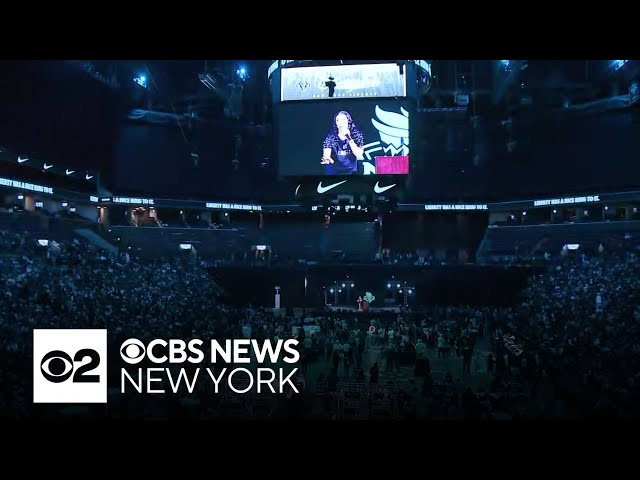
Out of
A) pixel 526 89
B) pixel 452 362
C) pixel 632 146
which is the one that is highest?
pixel 526 89

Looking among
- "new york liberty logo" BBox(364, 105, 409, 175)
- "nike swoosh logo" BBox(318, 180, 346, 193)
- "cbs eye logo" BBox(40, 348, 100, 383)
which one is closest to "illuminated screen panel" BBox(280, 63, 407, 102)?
"new york liberty logo" BBox(364, 105, 409, 175)

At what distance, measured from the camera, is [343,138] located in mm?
25000

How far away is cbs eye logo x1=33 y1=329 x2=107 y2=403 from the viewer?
10.3 meters

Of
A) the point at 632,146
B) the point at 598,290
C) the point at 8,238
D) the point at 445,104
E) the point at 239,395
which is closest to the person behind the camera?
the point at 239,395

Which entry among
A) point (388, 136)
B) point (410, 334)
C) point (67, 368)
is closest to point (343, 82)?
point (388, 136)

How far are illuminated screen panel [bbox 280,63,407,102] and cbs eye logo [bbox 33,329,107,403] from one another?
1699cm

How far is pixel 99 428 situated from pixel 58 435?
794 mm

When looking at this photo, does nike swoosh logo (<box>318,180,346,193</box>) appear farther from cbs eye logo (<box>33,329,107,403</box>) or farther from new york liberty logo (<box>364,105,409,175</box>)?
cbs eye logo (<box>33,329,107,403</box>)

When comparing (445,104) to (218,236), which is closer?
(445,104)

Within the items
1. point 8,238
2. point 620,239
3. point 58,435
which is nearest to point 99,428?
point 58,435

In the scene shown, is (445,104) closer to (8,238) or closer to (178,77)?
(178,77)

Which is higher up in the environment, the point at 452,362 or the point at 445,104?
the point at 445,104

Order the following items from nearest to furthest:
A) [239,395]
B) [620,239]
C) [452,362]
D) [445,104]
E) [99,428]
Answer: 1. [99,428]
2. [239,395]
3. [452,362]
4. [620,239]
5. [445,104]

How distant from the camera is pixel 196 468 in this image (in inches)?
288
